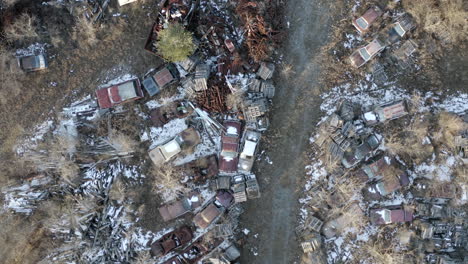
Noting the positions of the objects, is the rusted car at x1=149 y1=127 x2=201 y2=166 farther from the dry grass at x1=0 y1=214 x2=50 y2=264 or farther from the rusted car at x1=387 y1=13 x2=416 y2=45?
the rusted car at x1=387 y1=13 x2=416 y2=45

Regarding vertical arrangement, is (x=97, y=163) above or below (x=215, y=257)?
above

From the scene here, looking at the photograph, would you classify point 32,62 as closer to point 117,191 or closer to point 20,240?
point 117,191

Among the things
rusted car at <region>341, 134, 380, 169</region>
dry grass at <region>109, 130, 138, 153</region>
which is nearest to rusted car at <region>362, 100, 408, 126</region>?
rusted car at <region>341, 134, 380, 169</region>

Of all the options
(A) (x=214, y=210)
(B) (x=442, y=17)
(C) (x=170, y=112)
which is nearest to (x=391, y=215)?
(A) (x=214, y=210)

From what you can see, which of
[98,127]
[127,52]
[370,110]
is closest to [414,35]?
[370,110]

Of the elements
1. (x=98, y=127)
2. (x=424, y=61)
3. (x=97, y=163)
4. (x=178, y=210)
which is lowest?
(x=178, y=210)

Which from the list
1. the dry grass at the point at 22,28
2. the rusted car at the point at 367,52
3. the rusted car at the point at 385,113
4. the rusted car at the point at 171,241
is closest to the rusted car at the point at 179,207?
the rusted car at the point at 171,241

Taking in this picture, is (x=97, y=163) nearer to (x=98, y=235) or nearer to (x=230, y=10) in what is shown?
(x=98, y=235)
